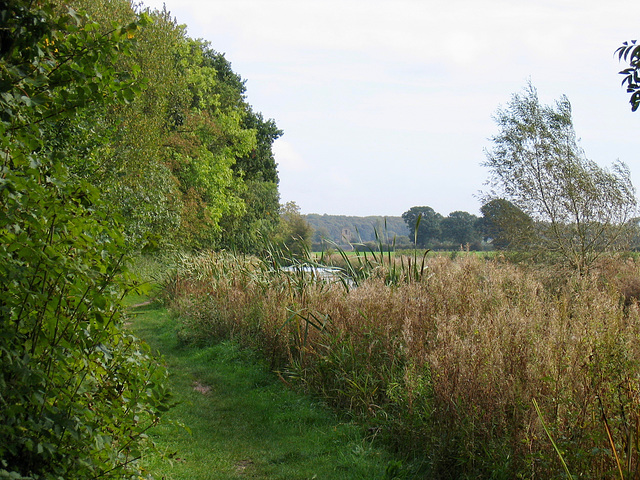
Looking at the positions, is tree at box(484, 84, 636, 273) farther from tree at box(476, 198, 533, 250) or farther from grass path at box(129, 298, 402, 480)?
grass path at box(129, 298, 402, 480)

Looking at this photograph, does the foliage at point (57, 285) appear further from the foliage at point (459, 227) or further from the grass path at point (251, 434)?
the foliage at point (459, 227)

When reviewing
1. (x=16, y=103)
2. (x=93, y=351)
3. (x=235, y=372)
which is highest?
(x=16, y=103)

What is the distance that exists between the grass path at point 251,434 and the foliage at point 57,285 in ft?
3.72

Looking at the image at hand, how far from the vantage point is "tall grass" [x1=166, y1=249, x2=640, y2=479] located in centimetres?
411

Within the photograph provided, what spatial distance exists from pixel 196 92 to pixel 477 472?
2934 centimetres

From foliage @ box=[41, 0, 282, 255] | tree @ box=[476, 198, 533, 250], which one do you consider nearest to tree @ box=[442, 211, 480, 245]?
foliage @ box=[41, 0, 282, 255]

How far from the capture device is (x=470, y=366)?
16.0ft

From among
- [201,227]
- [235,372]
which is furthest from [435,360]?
[201,227]

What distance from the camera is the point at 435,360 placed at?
195 inches

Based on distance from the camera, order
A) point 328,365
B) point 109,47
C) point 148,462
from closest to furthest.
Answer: point 109,47, point 148,462, point 328,365

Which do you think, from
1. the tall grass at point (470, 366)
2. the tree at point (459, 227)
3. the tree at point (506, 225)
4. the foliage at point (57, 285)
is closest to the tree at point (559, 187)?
the tree at point (506, 225)

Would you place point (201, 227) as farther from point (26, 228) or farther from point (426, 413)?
point (26, 228)

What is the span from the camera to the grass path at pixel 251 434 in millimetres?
5387

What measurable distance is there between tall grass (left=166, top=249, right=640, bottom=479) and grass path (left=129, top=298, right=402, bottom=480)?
0.32m
